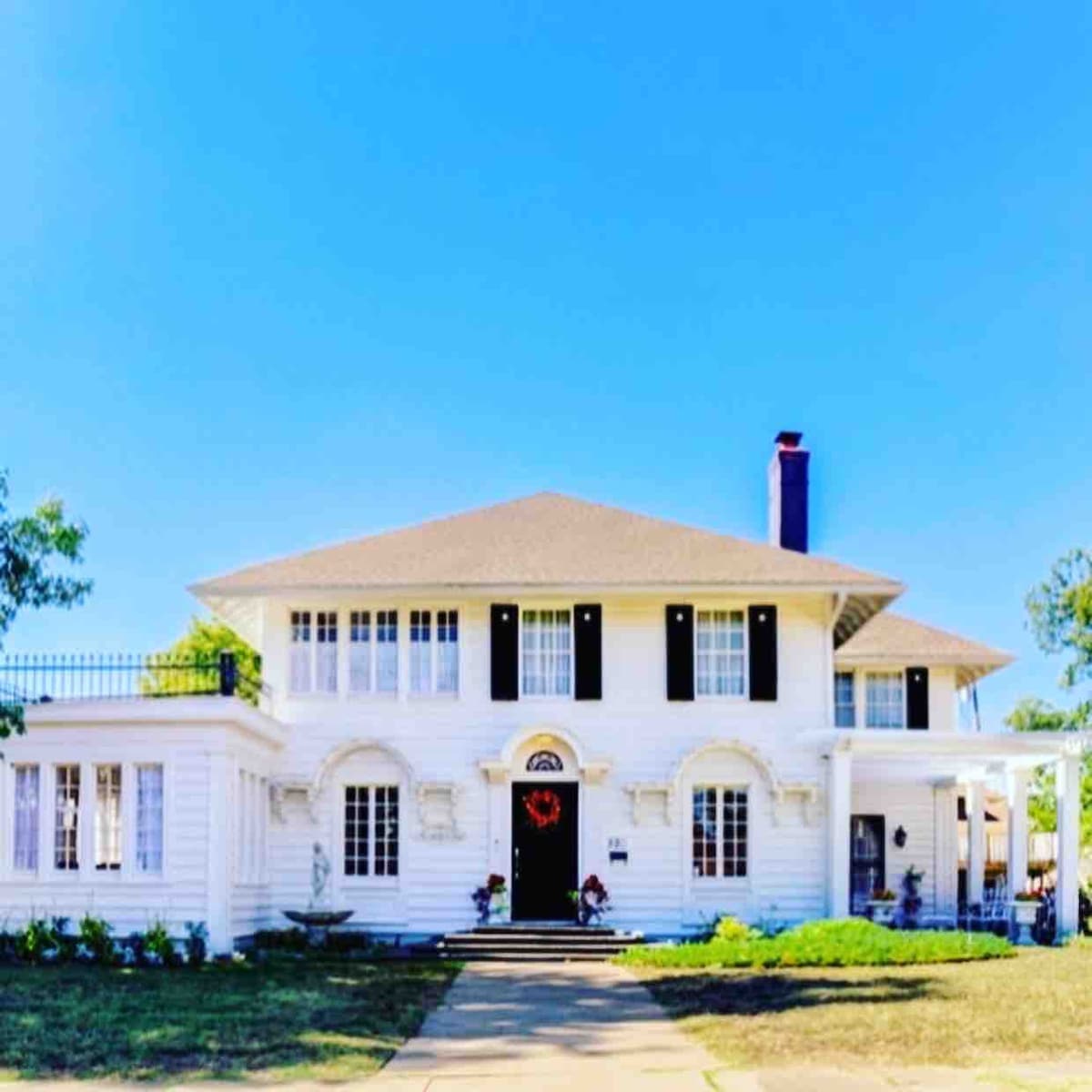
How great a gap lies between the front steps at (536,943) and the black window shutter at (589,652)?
11.3 ft

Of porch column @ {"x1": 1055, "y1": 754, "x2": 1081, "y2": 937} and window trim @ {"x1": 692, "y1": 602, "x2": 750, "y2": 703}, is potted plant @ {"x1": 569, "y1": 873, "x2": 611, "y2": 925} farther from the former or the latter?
porch column @ {"x1": 1055, "y1": 754, "x2": 1081, "y2": 937}

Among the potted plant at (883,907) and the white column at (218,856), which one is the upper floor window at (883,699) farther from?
the white column at (218,856)

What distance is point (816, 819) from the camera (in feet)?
78.1

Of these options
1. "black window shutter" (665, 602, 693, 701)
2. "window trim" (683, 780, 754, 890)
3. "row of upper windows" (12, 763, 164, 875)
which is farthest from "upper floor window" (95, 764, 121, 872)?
"window trim" (683, 780, 754, 890)

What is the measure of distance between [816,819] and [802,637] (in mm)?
2732

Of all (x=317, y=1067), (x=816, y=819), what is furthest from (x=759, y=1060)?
(x=816, y=819)

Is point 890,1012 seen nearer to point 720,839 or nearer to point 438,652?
point 720,839

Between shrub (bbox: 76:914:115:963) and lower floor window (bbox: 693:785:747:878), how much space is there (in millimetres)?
8500

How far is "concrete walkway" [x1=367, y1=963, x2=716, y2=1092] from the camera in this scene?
1059 centimetres

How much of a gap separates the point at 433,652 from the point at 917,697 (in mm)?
9270

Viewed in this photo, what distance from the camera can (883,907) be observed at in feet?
80.1

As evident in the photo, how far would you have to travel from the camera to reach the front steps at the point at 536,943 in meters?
22.0

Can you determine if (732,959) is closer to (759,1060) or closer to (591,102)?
(759,1060)

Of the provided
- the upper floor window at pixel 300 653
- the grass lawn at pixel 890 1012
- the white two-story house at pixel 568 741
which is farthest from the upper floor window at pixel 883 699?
the upper floor window at pixel 300 653
